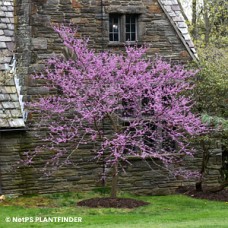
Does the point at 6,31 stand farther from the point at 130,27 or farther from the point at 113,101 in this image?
the point at 113,101

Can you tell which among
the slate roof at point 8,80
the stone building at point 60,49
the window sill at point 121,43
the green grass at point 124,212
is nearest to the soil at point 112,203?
the green grass at point 124,212

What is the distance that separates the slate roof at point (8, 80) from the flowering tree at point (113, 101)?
56cm

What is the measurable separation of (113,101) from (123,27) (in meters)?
3.63

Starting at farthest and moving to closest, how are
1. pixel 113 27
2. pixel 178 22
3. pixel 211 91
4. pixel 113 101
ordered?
pixel 178 22 → pixel 113 27 → pixel 211 91 → pixel 113 101

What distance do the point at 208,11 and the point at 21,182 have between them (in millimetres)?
19006

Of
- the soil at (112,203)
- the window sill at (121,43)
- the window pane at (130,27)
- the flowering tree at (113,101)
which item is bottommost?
the soil at (112,203)

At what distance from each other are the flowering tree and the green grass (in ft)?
3.69

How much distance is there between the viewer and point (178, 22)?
19.6 metres

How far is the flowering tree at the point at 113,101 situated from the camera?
1609cm

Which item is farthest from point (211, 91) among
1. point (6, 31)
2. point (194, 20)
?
point (194, 20)

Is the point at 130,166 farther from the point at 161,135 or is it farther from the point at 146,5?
the point at 146,5

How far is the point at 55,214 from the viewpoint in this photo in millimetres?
14594

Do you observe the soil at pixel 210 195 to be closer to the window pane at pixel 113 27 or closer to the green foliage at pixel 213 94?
the green foliage at pixel 213 94

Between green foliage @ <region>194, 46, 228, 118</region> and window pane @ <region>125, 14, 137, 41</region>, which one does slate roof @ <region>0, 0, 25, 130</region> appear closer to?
window pane @ <region>125, 14, 137, 41</region>
